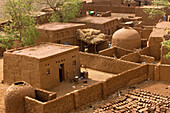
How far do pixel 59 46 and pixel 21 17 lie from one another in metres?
5.74

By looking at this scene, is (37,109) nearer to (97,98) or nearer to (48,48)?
(97,98)

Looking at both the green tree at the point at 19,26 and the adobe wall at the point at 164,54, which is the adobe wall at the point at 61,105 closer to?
the adobe wall at the point at 164,54

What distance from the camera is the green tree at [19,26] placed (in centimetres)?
2812

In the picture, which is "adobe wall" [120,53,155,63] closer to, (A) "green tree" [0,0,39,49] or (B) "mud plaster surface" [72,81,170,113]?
(B) "mud plaster surface" [72,81,170,113]

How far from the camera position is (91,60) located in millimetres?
25766

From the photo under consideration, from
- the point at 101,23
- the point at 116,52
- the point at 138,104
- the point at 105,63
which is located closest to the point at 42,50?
the point at 105,63

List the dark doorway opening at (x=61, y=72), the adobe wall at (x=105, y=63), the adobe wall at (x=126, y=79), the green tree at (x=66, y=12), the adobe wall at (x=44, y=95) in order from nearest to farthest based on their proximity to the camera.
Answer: the adobe wall at (x=44, y=95), the adobe wall at (x=126, y=79), the dark doorway opening at (x=61, y=72), the adobe wall at (x=105, y=63), the green tree at (x=66, y=12)

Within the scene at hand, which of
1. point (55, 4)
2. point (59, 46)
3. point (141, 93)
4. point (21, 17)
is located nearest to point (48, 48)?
→ point (59, 46)

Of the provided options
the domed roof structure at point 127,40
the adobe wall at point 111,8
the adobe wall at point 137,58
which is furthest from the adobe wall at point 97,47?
the adobe wall at point 111,8

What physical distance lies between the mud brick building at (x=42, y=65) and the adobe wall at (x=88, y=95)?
12.1ft

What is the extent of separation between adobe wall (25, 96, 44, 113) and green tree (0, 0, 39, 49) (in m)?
11.1

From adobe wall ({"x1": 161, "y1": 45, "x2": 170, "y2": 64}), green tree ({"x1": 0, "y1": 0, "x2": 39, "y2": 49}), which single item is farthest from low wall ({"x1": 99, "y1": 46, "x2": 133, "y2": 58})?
green tree ({"x1": 0, "y1": 0, "x2": 39, "y2": 49})

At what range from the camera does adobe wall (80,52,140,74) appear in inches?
934

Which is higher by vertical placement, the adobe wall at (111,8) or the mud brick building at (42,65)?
the adobe wall at (111,8)
